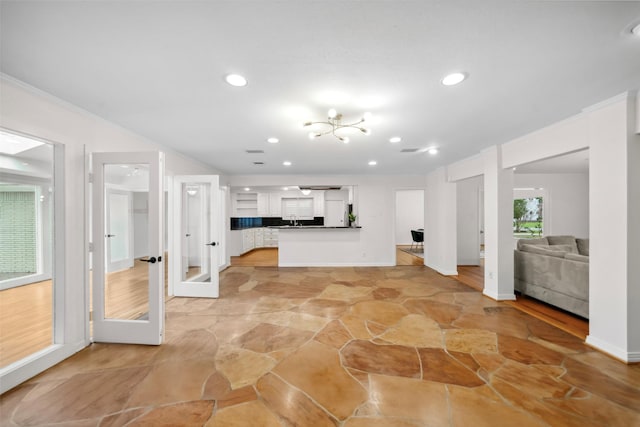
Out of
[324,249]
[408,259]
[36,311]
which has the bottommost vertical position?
[408,259]

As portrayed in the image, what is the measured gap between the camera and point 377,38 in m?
1.57

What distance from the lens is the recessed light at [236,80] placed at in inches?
78.5

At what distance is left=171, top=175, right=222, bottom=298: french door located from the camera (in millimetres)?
4348

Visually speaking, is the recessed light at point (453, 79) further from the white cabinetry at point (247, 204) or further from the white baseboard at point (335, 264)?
the white cabinetry at point (247, 204)

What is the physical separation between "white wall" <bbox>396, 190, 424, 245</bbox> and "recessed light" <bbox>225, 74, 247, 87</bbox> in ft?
33.1

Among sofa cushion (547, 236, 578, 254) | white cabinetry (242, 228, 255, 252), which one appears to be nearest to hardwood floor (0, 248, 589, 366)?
sofa cushion (547, 236, 578, 254)

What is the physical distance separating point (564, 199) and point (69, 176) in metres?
10.9

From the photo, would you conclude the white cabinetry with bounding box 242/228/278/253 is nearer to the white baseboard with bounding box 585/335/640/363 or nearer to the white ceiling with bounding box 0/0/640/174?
the white ceiling with bounding box 0/0/640/174

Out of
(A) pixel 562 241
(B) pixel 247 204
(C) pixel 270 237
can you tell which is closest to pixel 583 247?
(A) pixel 562 241

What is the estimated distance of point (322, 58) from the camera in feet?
5.77

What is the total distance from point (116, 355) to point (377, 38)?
3.60 meters

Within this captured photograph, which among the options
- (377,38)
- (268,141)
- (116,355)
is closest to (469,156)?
(268,141)

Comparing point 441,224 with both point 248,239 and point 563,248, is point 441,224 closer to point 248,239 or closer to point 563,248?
point 563,248

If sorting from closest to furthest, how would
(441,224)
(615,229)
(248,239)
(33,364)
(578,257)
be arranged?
(33,364) < (615,229) < (578,257) < (441,224) < (248,239)
